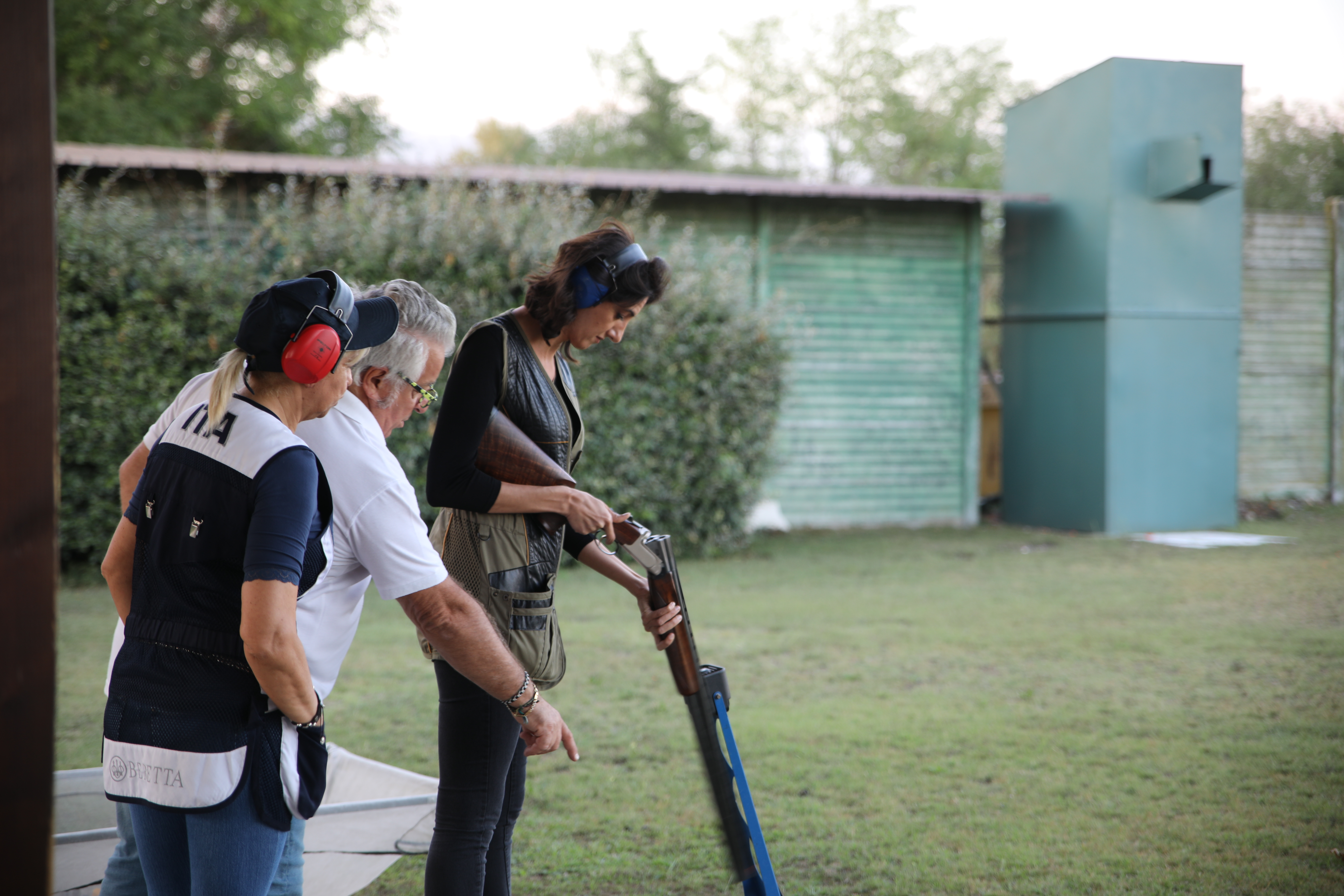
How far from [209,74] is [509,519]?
22.0 meters

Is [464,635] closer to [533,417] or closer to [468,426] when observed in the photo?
[468,426]

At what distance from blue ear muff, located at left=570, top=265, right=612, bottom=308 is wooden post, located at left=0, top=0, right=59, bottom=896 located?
1.57 meters


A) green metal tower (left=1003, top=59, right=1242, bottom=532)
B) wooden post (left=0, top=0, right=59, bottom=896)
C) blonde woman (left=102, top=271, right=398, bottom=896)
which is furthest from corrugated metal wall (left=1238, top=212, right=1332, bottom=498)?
wooden post (left=0, top=0, right=59, bottom=896)

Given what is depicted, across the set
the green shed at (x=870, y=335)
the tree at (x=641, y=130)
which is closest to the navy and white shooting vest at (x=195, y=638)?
the green shed at (x=870, y=335)

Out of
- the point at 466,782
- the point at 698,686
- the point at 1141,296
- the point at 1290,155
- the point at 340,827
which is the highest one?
the point at 1290,155

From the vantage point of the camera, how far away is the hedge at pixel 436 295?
798 centimetres

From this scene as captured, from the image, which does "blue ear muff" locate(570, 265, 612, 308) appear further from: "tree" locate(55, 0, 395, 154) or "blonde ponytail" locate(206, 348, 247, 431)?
"tree" locate(55, 0, 395, 154)

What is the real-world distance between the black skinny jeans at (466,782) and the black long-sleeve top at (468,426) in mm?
394

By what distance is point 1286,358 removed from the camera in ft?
42.1

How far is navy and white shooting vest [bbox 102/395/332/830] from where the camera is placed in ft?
5.46

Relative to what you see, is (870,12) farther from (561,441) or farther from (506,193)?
(561,441)

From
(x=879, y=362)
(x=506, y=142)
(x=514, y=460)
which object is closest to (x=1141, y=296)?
(x=879, y=362)

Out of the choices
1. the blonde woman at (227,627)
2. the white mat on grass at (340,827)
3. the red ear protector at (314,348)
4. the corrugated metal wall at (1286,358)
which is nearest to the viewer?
the blonde woman at (227,627)

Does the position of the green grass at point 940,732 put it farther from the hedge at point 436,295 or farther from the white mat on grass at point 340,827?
the hedge at point 436,295
